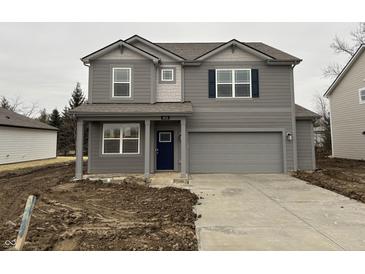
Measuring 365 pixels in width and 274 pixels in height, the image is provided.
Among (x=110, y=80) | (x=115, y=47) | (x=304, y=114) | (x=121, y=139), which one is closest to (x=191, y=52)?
(x=115, y=47)

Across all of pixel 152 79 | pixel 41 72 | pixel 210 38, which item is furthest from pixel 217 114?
pixel 41 72

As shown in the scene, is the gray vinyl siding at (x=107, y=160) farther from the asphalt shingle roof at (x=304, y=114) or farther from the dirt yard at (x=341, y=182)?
the asphalt shingle roof at (x=304, y=114)

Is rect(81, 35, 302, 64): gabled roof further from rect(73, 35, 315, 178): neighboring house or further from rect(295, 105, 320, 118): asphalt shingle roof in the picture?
rect(295, 105, 320, 118): asphalt shingle roof

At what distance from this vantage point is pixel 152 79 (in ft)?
36.6

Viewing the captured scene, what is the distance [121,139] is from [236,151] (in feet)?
18.4

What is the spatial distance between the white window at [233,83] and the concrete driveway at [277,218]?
4889 mm

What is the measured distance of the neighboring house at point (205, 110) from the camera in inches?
435

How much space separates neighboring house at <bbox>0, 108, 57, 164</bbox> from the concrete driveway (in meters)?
15.3

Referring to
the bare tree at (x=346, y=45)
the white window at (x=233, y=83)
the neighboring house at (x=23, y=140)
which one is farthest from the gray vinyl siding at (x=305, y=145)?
the neighboring house at (x=23, y=140)

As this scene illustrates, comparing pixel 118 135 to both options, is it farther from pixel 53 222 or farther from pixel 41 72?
pixel 41 72

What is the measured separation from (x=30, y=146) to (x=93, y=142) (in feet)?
38.9

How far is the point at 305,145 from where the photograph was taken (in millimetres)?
11547

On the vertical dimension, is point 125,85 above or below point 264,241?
above

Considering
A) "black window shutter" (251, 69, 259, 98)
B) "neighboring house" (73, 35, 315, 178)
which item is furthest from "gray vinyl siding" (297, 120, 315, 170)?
"black window shutter" (251, 69, 259, 98)
